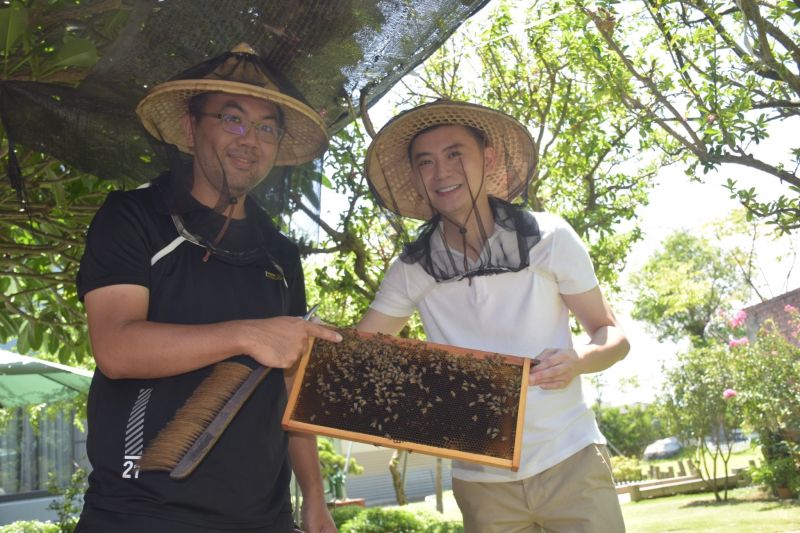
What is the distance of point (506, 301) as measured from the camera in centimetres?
282

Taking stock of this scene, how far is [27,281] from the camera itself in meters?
5.58

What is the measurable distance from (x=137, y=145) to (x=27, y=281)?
285 cm

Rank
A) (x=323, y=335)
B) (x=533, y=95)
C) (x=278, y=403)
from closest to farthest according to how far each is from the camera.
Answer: (x=323, y=335) → (x=278, y=403) → (x=533, y=95)

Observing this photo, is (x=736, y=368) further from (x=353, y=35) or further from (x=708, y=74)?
(x=353, y=35)

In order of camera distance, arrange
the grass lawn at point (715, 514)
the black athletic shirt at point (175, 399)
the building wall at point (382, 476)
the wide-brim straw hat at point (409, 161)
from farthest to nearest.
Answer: the building wall at point (382, 476), the grass lawn at point (715, 514), the wide-brim straw hat at point (409, 161), the black athletic shirt at point (175, 399)

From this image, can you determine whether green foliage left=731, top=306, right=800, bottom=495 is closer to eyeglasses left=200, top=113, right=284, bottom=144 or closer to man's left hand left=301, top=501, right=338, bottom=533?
man's left hand left=301, top=501, right=338, bottom=533

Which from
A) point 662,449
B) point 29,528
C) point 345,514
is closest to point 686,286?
point 662,449

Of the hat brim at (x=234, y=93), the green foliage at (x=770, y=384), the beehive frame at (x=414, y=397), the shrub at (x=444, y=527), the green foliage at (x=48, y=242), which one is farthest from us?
the green foliage at (x=770, y=384)

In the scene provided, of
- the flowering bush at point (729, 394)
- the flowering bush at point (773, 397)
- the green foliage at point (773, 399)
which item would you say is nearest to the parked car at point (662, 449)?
the flowering bush at point (729, 394)

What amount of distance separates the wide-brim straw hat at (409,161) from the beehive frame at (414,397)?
28.2 inches

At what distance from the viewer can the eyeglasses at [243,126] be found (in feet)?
8.45

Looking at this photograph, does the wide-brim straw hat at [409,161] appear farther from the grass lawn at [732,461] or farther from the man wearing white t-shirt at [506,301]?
the grass lawn at [732,461]

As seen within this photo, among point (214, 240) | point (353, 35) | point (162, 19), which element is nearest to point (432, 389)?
point (214, 240)

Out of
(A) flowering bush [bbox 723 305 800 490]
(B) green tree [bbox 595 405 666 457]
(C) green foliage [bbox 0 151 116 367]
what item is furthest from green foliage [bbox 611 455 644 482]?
(C) green foliage [bbox 0 151 116 367]
